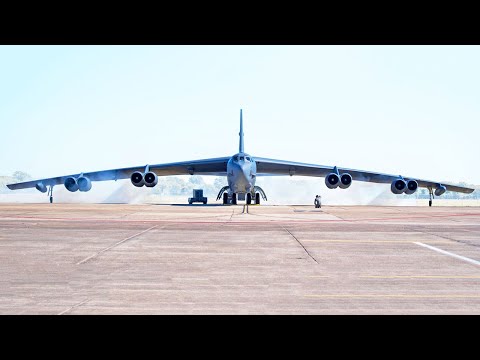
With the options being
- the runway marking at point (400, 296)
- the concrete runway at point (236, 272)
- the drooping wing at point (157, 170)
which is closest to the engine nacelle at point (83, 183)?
the drooping wing at point (157, 170)

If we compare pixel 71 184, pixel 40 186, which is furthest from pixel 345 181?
pixel 40 186

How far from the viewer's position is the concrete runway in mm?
7465

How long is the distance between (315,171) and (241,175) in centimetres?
1231

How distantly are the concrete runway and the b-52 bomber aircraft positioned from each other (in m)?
24.2

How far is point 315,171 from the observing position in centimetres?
5000

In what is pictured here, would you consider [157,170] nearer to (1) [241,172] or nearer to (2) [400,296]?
(1) [241,172]

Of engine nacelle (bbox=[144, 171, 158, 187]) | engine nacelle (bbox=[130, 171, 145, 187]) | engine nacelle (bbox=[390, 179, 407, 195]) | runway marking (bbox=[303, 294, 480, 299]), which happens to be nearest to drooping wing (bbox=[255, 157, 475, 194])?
engine nacelle (bbox=[390, 179, 407, 195])

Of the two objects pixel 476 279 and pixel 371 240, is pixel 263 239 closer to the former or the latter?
pixel 371 240

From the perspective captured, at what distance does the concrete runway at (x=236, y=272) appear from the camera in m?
7.46
